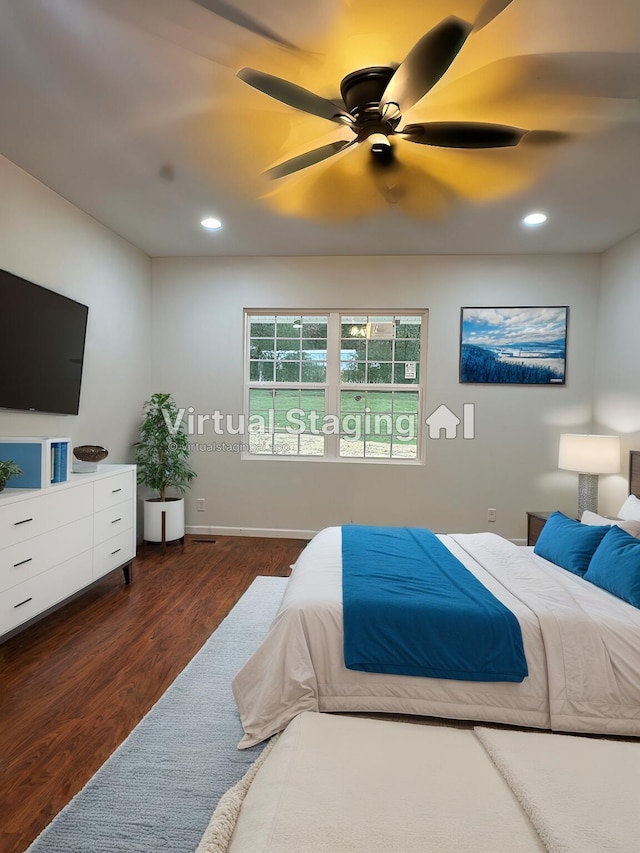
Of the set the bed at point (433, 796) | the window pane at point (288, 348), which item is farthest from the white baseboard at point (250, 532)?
the bed at point (433, 796)

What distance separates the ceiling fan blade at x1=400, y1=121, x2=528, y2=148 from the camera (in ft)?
6.88

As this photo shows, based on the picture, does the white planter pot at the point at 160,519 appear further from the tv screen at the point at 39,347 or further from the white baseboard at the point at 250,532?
the tv screen at the point at 39,347

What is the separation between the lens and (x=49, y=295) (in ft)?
10.7

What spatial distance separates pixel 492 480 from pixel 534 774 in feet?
13.0

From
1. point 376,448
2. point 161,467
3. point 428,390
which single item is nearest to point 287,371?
point 376,448

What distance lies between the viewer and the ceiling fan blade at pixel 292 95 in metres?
1.81

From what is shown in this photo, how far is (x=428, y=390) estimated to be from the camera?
480cm

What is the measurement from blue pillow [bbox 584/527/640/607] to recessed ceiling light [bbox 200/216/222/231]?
3.50 metres

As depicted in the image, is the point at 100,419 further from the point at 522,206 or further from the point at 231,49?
the point at 522,206

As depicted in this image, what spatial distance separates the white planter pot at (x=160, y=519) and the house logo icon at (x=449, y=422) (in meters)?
2.57

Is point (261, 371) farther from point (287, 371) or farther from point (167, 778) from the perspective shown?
point (167, 778)

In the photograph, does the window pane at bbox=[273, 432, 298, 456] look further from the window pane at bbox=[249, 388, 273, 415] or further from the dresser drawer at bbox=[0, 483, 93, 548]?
the dresser drawer at bbox=[0, 483, 93, 548]

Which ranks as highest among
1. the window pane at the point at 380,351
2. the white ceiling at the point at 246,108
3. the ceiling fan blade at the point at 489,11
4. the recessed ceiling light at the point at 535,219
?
the recessed ceiling light at the point at 535,219

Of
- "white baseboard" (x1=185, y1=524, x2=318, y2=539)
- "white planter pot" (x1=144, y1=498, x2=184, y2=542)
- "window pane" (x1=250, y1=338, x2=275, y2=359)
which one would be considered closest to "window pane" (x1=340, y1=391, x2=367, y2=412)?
"window pane" (x1=250, y1=338, x2=275, y2=359)
